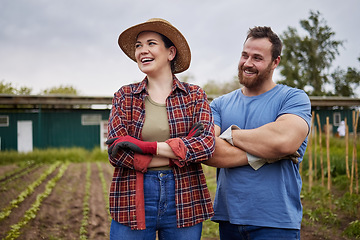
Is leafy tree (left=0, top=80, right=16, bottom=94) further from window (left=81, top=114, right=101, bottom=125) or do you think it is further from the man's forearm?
the man's forearm

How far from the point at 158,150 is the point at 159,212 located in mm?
354

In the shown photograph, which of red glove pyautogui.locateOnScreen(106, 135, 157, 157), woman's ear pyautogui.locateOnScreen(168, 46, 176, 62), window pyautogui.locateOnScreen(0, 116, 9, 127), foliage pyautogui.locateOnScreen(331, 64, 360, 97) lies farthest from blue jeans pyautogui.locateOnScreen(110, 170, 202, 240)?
foliage pyautogui.locateOnScreen(331, 64, 360, 97)

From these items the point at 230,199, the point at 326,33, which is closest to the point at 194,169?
the point at 230,199

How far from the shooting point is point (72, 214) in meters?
5.76

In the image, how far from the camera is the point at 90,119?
16531mm

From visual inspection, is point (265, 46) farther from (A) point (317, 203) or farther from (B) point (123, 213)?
(A) point (317, 203)

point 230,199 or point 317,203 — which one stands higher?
point 230,199

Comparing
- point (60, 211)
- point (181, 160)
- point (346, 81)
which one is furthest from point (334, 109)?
point (181, 160)

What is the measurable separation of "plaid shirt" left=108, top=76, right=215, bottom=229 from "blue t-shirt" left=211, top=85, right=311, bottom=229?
24 cm

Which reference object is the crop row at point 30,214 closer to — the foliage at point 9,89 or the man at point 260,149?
the man at point 260,149

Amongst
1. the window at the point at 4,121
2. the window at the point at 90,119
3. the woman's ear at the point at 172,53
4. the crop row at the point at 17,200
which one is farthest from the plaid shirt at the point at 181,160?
the window at the point at 4,121

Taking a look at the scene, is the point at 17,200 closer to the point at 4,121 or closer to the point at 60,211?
the point at 60,211

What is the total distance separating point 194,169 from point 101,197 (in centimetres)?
576

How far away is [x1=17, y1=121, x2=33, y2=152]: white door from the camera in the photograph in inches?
615
